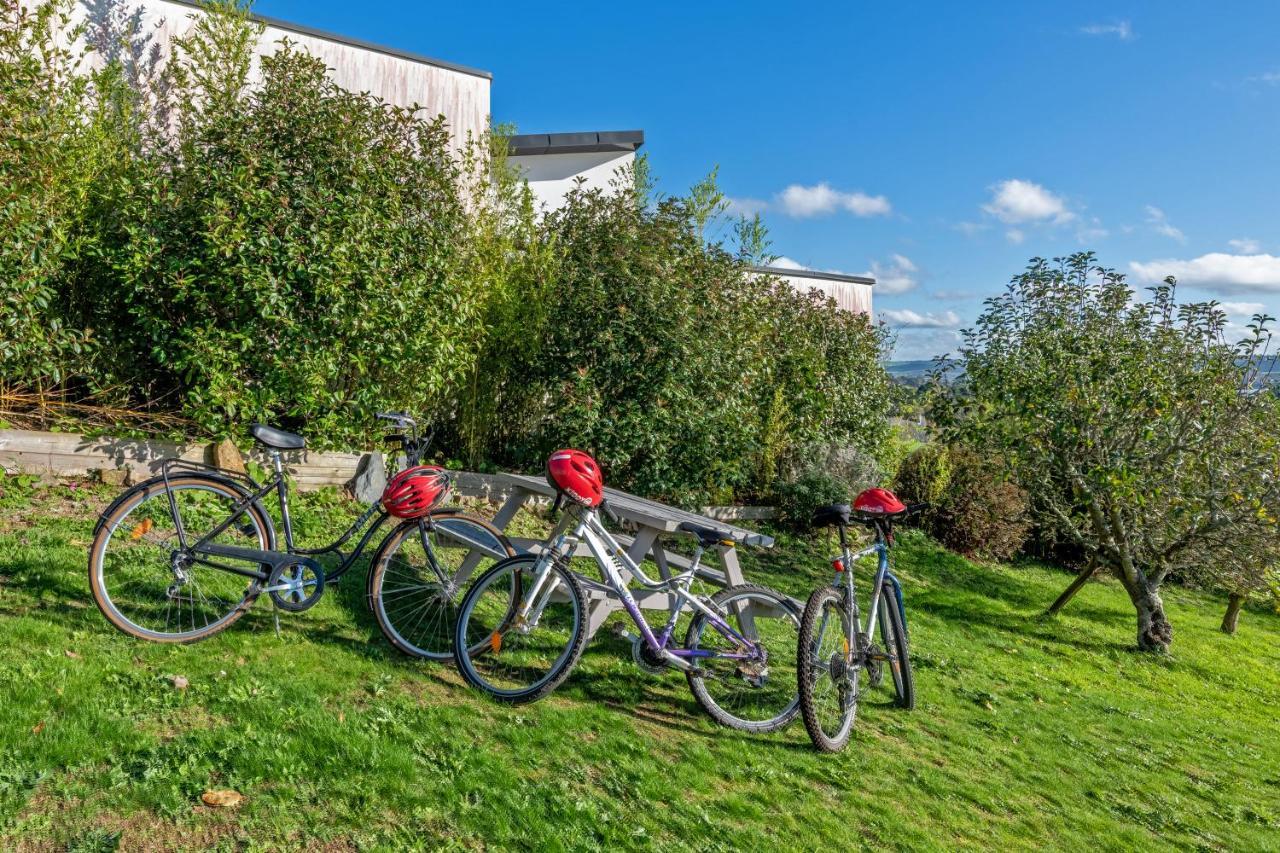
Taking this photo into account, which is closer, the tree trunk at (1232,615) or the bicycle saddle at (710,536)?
the bicycle saddle at (710,536)

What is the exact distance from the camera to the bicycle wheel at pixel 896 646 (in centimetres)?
491

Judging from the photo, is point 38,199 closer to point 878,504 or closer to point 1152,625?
point 878,504

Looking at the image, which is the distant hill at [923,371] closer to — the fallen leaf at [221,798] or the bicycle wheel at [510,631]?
the bicycle wheel at [510,631]

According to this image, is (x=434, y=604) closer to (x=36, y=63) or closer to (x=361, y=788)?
(x=361, y=788)

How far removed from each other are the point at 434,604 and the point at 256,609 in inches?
36.0

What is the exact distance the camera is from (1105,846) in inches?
160

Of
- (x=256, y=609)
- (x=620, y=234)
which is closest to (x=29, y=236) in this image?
(x=256, y=609)

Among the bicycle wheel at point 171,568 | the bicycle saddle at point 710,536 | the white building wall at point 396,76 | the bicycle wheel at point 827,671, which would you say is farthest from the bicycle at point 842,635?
the white building wall at point 396,76

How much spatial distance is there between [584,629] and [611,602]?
33cm

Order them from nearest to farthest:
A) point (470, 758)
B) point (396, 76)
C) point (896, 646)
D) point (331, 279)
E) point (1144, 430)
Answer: point (470, 758)
point (896, 646)
point (331, 279)
point (1144, 430)
point (396, 76)

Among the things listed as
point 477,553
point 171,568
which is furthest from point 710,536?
point 171,568

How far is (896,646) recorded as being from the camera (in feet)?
16.5

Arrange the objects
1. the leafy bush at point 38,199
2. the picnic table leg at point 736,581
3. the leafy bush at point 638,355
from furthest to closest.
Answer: the leafy bush at point 638,355 → the leafy bush at point 38,199 → the picnic table leg at point 736,581

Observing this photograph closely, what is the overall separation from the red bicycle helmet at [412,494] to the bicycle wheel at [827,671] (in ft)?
6.32
